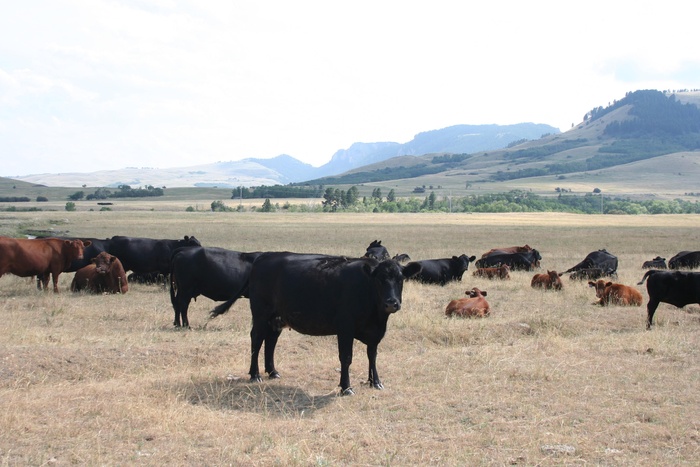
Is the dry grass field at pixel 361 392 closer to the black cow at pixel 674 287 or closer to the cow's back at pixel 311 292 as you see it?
the black cow at pixel 674 287

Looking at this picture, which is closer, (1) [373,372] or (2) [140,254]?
(1) [373,372]

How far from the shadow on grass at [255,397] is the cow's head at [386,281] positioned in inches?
55.4

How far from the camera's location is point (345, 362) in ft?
32.2

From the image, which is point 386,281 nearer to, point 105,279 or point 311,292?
Answer: point 311,292

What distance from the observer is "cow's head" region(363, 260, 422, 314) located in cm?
959

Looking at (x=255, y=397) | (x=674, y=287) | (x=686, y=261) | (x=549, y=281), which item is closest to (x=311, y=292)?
(x=255, y=397)

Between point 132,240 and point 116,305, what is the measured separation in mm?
5321

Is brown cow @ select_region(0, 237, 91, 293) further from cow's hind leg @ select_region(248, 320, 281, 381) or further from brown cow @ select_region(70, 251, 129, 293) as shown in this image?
cow's hind leg @ select_region(248, 320, 281, 381)

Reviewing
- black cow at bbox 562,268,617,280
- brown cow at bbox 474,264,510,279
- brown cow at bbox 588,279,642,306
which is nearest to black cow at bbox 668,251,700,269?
black cow at bbox 562,268,617,280

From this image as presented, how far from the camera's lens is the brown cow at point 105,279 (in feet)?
66.8

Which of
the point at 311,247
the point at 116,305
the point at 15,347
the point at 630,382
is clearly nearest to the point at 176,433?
the point at 15,347

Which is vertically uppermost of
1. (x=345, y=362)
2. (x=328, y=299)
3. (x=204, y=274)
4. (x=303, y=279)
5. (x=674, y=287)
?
(x=303, y=279)

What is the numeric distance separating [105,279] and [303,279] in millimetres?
11783

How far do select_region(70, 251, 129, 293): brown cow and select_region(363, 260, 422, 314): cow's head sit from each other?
12382mm
